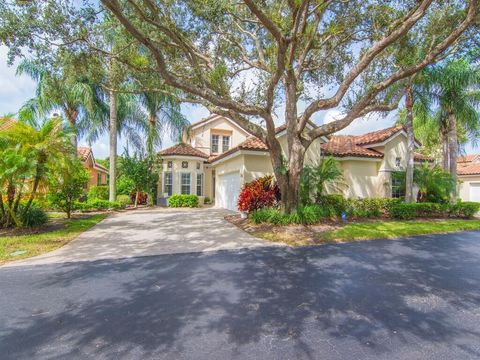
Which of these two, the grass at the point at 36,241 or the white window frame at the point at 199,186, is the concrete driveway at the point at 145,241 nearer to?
the grass at the point at 36,241

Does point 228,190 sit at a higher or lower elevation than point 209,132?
lower

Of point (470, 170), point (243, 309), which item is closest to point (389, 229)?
point (243, 309)

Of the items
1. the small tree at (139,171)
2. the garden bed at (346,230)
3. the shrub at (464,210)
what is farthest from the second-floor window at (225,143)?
the shrub at (464,210)

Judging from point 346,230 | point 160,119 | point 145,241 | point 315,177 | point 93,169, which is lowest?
point 145,241

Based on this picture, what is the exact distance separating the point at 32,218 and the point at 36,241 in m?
2.57

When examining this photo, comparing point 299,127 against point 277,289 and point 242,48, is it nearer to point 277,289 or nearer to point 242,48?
point 242,48

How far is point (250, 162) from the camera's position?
47.7 feet

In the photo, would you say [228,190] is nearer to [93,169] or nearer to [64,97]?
[64,97]

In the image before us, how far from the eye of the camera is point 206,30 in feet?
32.6

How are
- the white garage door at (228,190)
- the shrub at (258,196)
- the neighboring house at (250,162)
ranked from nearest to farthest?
the shrub at (258,196) < the neighboring house at (250,162) < the white garage door at (228,190)

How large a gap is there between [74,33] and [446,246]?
46.9ft

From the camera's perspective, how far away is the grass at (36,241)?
23.3 ft

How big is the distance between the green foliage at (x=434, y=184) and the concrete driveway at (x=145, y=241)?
40.3 ft

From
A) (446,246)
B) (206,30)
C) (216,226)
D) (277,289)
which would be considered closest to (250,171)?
(216,226)
